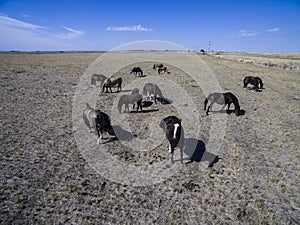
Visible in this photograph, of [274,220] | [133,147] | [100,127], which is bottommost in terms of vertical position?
[274,220]

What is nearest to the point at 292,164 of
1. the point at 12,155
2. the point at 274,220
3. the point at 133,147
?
the point at 274,220

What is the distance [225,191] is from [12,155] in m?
7.92

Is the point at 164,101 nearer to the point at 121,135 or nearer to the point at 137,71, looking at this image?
the point at 121,135

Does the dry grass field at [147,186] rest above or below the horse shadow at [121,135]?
below

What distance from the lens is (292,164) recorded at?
27.2 feet

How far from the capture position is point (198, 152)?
29.7ft

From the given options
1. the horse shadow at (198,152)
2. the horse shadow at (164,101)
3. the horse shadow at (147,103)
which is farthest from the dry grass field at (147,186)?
the horse shadow at (164,101)

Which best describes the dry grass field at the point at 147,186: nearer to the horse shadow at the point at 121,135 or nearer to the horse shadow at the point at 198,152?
the horse shadow at the point at 198,152

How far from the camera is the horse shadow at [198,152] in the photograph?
27.7 feet

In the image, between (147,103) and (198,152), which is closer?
(198,152)

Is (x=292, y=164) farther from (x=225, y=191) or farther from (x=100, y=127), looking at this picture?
(x=100, y=127)

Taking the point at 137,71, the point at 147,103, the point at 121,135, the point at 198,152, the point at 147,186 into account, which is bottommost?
the point at 147,186

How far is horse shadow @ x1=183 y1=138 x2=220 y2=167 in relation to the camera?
8445 mm

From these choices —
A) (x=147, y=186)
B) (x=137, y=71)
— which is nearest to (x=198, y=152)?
(x=147, y=186)
